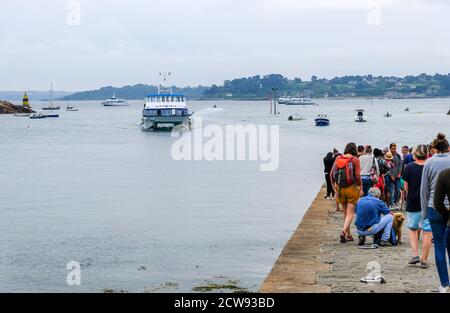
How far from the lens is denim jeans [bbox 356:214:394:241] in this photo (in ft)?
47.4

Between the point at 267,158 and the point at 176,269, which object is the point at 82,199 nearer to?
the point at 176,269

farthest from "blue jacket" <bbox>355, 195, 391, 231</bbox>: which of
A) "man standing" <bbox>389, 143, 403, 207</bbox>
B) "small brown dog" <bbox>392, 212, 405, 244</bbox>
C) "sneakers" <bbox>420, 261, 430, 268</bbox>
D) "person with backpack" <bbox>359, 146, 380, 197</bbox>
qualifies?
"man standing" <bbox>389, 143, 403, 207</bbox>

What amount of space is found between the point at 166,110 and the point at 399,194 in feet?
259

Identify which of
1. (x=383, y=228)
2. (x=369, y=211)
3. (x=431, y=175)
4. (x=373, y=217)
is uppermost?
(x=431, y=175)

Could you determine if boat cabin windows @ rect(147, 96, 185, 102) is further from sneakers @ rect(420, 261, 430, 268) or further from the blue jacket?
sneakers @ rect(420, 261, 430, 268)

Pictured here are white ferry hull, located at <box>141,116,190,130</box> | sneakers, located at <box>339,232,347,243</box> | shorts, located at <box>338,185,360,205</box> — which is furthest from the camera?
white ferry hull, located at <box>141,116,190,130</box>

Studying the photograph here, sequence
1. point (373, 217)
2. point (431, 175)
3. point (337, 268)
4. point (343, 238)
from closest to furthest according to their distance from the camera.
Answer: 1. point (431, 175)
2. point (337, 268)
3. point (373, 217)
4. point (343, 238)

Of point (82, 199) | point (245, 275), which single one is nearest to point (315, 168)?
point (82, 199)

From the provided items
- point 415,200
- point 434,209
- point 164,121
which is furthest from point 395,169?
point 164,121

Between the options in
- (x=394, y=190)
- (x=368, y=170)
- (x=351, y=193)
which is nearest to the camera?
(x=351, y=193)

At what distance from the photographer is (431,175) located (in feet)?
34.8

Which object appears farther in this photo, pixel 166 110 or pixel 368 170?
pixel 166 110

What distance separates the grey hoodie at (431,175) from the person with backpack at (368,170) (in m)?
6.61

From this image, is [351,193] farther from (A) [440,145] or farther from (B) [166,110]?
(B) [166,110]
